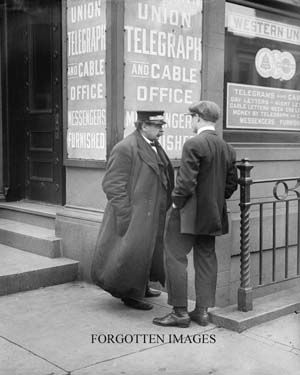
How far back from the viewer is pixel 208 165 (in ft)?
15.4

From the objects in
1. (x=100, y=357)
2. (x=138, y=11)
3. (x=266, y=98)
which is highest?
(x=138, y=11)

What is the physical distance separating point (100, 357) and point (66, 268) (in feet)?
6.91

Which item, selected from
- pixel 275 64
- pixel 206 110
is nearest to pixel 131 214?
pixel 206 110

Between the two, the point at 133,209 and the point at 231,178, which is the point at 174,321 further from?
the point at 231,178

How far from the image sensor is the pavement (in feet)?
13.1

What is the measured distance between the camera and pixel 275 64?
7.34 meters

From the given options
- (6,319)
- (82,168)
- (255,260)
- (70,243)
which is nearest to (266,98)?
(255,260)

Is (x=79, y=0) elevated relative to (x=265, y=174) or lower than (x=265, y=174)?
elevated

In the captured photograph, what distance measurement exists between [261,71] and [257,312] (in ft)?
10.9

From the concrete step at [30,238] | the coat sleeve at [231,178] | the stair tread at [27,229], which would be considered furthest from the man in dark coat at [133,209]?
the stair tread at [27,229]

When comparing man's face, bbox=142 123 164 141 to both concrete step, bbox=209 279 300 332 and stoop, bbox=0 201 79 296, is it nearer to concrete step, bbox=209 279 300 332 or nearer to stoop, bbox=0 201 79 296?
concrete step, bbox=209 279 300 332

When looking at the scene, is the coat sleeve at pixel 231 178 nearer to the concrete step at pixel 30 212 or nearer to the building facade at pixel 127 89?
the building facade at pixel 127 89

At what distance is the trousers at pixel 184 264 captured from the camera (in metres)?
4.81

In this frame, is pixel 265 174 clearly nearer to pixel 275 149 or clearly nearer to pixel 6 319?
pixel 275 149
